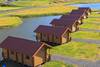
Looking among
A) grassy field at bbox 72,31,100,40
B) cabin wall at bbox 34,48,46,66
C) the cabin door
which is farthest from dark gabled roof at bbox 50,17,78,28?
the cabin door

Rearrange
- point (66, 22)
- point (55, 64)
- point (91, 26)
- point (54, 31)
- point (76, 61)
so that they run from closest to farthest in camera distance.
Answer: point (55, 64) → point (76, 61) → point (54, 31) → point (66, 22) → point (91, 26)

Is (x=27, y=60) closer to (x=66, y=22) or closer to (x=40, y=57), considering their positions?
(x=40, y=57)

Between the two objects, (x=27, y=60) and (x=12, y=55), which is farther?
(x=12, y=55)

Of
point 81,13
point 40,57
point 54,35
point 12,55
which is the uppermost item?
point 81,13

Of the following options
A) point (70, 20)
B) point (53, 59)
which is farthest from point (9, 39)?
point (70, 20)

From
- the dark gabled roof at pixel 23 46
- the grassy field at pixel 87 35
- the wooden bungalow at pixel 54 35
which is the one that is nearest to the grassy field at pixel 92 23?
the grassy field at pixel 87 35

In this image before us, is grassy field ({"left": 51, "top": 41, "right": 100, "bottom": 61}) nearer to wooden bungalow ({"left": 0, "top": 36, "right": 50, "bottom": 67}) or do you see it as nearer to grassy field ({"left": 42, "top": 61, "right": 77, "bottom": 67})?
grassy field ({"left": 42, "top": 61, "right": 77, "bottom": 67})

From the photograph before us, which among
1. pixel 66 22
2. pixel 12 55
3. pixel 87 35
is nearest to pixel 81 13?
pixel 66 22

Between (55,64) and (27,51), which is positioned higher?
(27,51)
